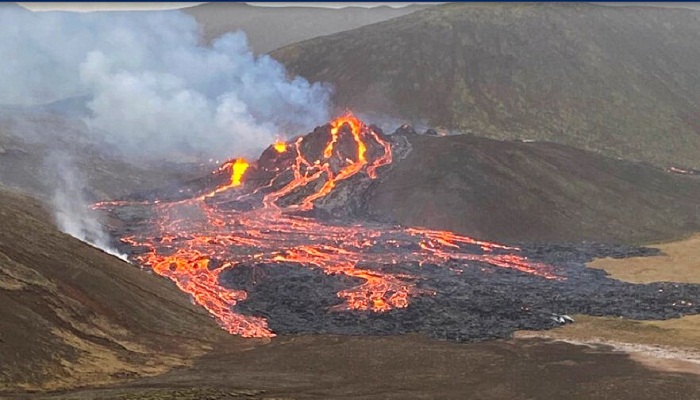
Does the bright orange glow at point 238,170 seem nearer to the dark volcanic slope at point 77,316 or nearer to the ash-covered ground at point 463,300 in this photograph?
the ash-covered ground at point 463,300

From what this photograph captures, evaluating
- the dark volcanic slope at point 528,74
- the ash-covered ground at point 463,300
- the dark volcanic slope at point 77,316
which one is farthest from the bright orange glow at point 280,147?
the dark volcanic slope at point 528,74

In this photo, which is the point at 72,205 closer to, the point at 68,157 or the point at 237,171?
the point at 68,157

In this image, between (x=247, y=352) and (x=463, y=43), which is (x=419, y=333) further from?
(x=463, y=43)

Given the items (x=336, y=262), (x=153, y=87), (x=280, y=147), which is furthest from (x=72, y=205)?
(x=153, y=87)

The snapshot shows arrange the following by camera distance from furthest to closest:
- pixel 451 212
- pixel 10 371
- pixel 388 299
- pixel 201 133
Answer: pixel 201 133
pixel 451 212
pixel 388 299
pixel 10 371

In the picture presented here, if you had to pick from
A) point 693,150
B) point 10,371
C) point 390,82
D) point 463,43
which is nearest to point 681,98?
point 693,150

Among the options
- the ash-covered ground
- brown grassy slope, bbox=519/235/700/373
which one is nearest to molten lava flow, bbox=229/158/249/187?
the ash-covered ground

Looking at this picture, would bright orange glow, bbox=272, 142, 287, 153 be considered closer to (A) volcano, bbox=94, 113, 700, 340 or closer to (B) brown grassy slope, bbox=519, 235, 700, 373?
(A) volcano, bbox=94, 113, 700, 340
